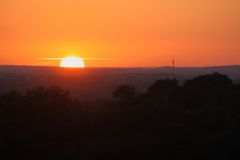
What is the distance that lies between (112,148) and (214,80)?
33.4m

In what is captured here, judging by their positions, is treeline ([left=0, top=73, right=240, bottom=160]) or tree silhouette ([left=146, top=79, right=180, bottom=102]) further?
tree silhouette ([left=146, top=79, right=180, bottom=102])

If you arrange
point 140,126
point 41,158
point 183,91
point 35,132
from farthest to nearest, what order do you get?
point 183,91 < point 140,126 < point 35,132 < point 41,158

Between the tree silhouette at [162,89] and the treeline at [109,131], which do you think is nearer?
the treeline at [109,131]

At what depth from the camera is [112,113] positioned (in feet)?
106

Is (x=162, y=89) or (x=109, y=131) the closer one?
(x=109, y=131)

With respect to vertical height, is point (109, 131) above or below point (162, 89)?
below

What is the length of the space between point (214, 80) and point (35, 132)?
1225 inches

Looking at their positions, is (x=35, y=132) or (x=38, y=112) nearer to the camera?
(x=35, y=132)

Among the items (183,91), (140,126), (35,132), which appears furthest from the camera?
(183,91)

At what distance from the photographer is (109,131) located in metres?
30.0

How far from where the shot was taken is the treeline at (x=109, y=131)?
24.5 metres

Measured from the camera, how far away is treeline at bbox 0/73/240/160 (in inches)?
963

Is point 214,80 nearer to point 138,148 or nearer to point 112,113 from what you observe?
point 112,113

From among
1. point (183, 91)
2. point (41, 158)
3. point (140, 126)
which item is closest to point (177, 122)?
point (140, 126)
